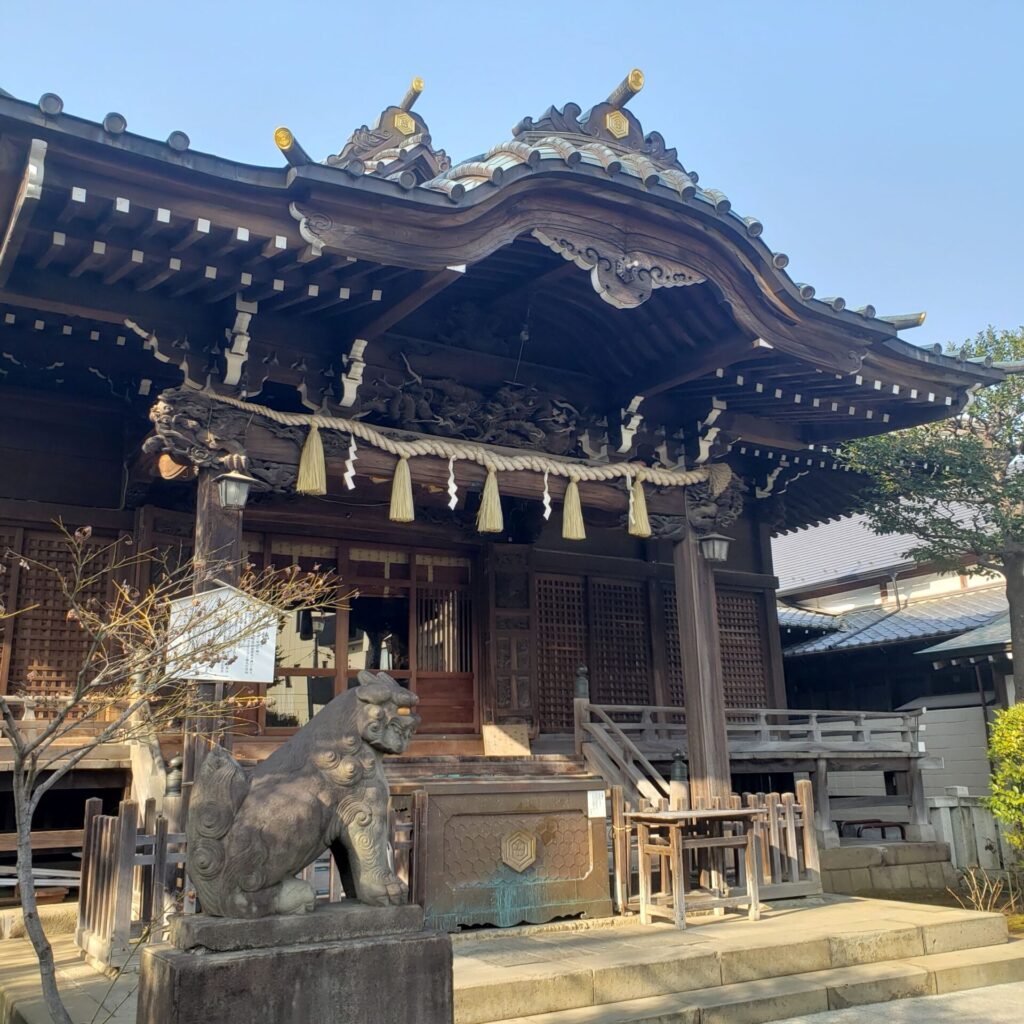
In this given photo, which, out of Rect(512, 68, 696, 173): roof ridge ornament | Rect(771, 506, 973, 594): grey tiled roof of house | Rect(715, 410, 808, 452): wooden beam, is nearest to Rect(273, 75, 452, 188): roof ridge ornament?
Rect(512, 68, 696, 173): roof ridge ornament

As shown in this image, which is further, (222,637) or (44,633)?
(44,633)

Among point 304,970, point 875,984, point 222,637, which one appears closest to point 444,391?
point 222,637

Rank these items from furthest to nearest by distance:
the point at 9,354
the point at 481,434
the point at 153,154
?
the point at 481,434 → the point at 9,354 → the point at 153,154

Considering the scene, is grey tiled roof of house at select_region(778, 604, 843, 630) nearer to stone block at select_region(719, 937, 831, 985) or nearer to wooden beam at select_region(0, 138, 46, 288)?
stone block at select_region(719, 937, 831, 985)

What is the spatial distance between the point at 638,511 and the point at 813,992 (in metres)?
4.74

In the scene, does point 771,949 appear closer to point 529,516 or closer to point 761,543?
point 529,516

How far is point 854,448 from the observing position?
42.7 feet

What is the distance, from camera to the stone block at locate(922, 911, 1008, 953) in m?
7.04

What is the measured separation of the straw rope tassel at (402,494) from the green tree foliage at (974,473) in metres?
6.85

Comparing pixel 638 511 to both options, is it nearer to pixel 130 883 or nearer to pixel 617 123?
pixel 617 123

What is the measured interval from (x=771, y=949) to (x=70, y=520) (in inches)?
282

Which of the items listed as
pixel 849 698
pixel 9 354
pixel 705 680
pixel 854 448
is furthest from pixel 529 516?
pixel 849 698

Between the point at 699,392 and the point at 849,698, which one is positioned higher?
the point at 699,392

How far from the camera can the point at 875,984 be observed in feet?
20.4
